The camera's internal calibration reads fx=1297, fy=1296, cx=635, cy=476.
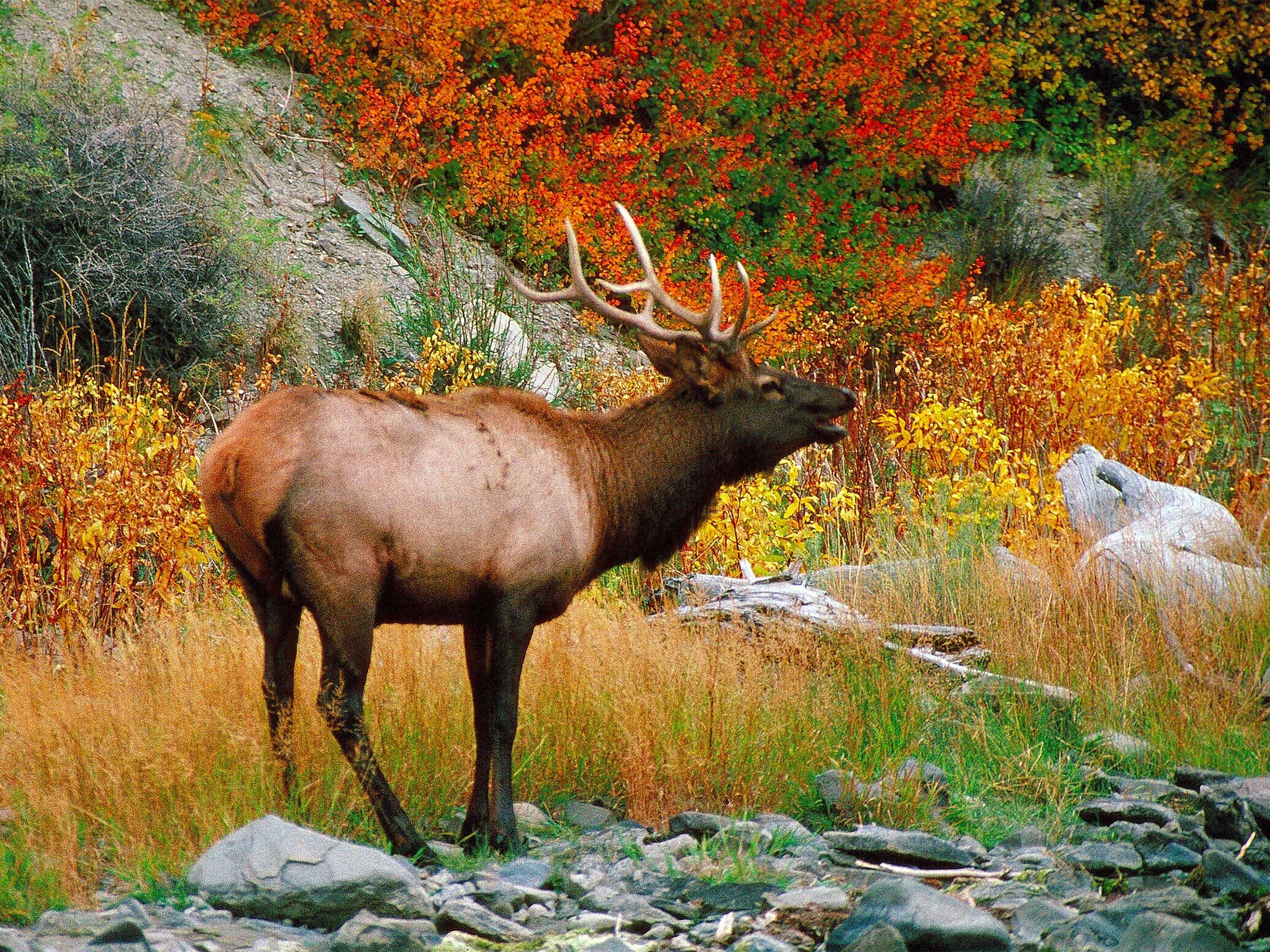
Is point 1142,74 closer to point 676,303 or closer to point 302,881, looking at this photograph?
point 676,303

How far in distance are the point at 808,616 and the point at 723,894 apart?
2.41 metres

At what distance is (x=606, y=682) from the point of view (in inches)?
203

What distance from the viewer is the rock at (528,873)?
406 centimetres

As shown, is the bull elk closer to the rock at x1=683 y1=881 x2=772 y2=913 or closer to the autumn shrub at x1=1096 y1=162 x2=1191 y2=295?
the rock at x1=683 y1=881 x2=772 y2=913

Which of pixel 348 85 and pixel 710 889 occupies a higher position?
pixel 348 85

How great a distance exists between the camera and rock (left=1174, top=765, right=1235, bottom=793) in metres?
5.20

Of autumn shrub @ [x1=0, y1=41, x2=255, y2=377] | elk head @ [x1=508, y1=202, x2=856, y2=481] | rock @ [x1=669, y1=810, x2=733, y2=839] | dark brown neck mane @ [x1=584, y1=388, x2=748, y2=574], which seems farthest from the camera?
autumn shrub @ [x1=0, y1=41, x2=255, y2=377]

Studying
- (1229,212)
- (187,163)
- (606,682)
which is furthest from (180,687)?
(1229,212)

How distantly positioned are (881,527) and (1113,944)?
4.23 metres

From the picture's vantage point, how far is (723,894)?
12.8 feet

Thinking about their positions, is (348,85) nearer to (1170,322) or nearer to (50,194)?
(50,194)

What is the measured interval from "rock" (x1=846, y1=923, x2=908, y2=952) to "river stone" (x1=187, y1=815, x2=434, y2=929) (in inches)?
46.6

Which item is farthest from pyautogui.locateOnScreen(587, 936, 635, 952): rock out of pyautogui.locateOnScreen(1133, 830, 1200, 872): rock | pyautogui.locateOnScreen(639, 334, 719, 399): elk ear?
pyautogui.locateOnScreen(639, 334, 719, 399): elk ear

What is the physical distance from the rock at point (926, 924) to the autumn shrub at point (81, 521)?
338 centimetres
